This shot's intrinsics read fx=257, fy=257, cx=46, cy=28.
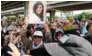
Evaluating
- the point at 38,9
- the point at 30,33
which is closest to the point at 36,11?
the point at 38,9

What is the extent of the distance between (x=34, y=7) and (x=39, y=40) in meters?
0.26

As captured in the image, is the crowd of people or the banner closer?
the crowd of people

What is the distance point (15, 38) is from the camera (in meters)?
1.83

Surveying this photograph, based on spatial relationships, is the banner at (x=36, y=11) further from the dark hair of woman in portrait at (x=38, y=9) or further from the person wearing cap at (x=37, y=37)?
the person wearing cap at (x=37, y=37)

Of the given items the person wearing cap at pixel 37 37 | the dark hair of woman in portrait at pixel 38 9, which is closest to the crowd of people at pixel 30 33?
the person wearing cap at pixel 37 37

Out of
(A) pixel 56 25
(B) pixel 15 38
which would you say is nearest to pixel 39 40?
(B) pixel 15 38

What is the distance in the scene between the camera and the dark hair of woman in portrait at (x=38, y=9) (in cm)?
181

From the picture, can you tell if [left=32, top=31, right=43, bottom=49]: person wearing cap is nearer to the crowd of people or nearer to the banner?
the crowd of people

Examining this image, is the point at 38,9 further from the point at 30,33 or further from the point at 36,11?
the point at 30,33

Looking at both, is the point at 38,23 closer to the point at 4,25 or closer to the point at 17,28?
the point at 17,28

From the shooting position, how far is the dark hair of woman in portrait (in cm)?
181

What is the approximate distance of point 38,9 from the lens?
1839mm

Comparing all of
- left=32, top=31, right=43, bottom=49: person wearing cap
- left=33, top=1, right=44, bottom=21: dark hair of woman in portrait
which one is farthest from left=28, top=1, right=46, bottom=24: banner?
left=32, top=31, right=43, bottom=49: person wearing cap

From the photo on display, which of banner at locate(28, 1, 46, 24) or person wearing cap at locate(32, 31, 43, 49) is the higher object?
banner at locate(28, 1, 46, 24)
